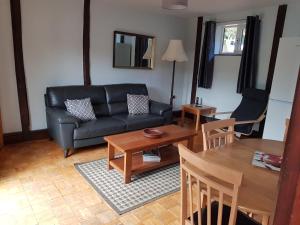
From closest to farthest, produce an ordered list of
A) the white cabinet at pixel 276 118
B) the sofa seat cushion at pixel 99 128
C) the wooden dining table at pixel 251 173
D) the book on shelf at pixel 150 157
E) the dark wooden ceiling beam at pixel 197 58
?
the wooden dining table at pixel 251 173 → the book on shelf at pixel 150 157 → the sofa seat cushion at pixel 99 128 → the white cabinet at pixel 276 118 → the dark wooden ceiling beam at pixel 197 58

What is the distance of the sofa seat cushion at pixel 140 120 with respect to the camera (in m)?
3.58

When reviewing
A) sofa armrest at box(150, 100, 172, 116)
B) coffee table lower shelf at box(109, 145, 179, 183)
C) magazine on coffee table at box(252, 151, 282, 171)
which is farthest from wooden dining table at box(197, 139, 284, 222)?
sofa armrest at box(150, 100, 172, 116)

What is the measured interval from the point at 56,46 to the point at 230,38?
323cm

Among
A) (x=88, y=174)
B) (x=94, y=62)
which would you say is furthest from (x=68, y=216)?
(x=94, y=62)

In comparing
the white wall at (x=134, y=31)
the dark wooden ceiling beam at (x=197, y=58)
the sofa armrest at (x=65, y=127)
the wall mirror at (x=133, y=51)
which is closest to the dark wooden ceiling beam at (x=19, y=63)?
the sofa armrest at (x=65, y=127)

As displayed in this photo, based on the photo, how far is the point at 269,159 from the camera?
1.54 m

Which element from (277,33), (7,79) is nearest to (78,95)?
(7,79)

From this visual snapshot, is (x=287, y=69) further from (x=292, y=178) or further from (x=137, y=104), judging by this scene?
(x=292, y=178)

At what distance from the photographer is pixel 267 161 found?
1.51 metres

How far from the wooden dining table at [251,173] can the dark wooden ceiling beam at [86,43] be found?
2.94 metres

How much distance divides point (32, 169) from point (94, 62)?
2.13 metres

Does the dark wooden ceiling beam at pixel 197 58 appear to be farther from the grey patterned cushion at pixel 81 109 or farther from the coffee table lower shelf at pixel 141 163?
the grey patterned cushion at pixel 81 109

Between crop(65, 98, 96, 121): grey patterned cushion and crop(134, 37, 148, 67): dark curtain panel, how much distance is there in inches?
61.2

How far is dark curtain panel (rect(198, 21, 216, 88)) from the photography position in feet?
15.2
